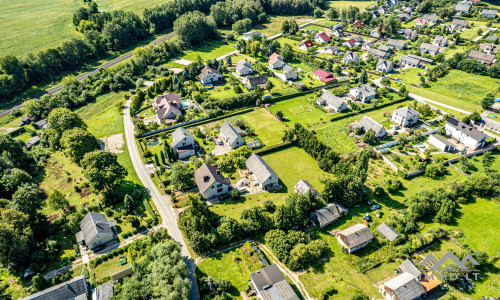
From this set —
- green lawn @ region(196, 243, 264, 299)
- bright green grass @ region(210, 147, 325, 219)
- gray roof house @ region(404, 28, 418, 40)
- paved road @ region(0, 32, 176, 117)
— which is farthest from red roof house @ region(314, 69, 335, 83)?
paved road @ region(0, 32, 176, 117)

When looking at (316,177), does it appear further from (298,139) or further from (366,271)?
(366,271)

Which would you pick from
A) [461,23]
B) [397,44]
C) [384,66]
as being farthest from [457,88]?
[461,23]

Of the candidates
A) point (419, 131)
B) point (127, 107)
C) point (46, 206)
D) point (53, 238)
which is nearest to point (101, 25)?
point (127, 107)

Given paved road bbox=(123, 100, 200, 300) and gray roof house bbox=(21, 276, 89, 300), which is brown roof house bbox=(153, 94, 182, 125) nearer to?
paved road bbox=(123, 100, 200, 300)

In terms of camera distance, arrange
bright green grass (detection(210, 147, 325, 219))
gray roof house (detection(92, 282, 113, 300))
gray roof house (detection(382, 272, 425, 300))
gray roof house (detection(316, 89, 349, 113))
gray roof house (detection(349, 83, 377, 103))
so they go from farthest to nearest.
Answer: gray roof house (detection(349, 83, 377, 103))
gray roof house (detection(316, 89, 349, 113))
bright green grass (detection(210, 147, 325, 219))
gray roof house (detection(92, 282, 113, 300))
gray roof house (detection(382, 272, 425, 300))

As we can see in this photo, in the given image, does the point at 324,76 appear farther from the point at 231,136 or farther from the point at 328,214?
the point at 328,214

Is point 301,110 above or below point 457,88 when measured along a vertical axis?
below
